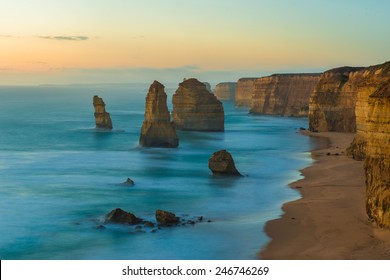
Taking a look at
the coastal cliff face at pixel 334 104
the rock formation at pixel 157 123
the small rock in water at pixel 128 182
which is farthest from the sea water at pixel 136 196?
the coastal cliff face at pixel 334 104

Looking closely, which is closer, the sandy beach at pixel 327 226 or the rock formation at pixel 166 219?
the sandy beach at pixel 327 226

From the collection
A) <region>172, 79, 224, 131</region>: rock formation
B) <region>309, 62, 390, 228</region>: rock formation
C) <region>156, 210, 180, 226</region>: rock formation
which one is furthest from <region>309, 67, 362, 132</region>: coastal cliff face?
<region>156, 210, 180, 226</region>: rock formation

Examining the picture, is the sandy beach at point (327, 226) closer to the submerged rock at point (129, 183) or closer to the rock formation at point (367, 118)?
the rock formation at point (367, 118)

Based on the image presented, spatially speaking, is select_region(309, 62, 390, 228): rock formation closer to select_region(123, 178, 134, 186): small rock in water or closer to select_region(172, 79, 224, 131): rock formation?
select_region(172, 79, 224, 131): rock formation

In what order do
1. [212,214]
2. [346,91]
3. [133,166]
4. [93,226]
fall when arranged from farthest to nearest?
1. [346,91]
2. [133,166]
3. [212,214]
4. [93,226]

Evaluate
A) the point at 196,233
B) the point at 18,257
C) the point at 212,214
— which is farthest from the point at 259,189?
the point at 18,257

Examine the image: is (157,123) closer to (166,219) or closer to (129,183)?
(129,183)

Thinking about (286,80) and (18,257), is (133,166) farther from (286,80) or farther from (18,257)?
(286,80)
